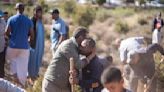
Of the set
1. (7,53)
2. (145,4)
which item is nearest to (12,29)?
(7,53)

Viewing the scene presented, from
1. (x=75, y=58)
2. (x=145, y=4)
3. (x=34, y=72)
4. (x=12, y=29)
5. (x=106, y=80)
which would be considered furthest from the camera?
(x=145, y=4)

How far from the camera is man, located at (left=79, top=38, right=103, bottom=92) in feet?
27.7

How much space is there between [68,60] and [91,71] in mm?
350

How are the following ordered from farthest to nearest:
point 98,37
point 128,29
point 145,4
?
1. point 145,4
2. point 128,29
3. point 98,37

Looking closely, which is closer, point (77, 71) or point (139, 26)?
point (77, 71)

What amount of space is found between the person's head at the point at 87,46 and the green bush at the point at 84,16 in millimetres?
26661

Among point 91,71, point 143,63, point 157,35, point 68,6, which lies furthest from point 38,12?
point 68,6

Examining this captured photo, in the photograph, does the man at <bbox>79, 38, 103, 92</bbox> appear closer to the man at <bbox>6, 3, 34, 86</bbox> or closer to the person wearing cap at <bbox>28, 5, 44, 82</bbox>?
the man at <bbox>6, 3, 34, 86</bbox>

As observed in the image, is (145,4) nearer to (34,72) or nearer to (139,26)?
(139,26)

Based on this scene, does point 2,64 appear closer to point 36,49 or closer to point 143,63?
point 36,49

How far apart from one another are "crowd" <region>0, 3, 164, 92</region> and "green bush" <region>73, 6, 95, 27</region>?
21391 mm

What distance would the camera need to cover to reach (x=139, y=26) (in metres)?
37.9

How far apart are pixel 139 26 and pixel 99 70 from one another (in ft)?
97.0

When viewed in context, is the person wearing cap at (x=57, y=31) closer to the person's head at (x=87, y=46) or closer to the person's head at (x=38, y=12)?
the person's head at (x=38, y=12)
